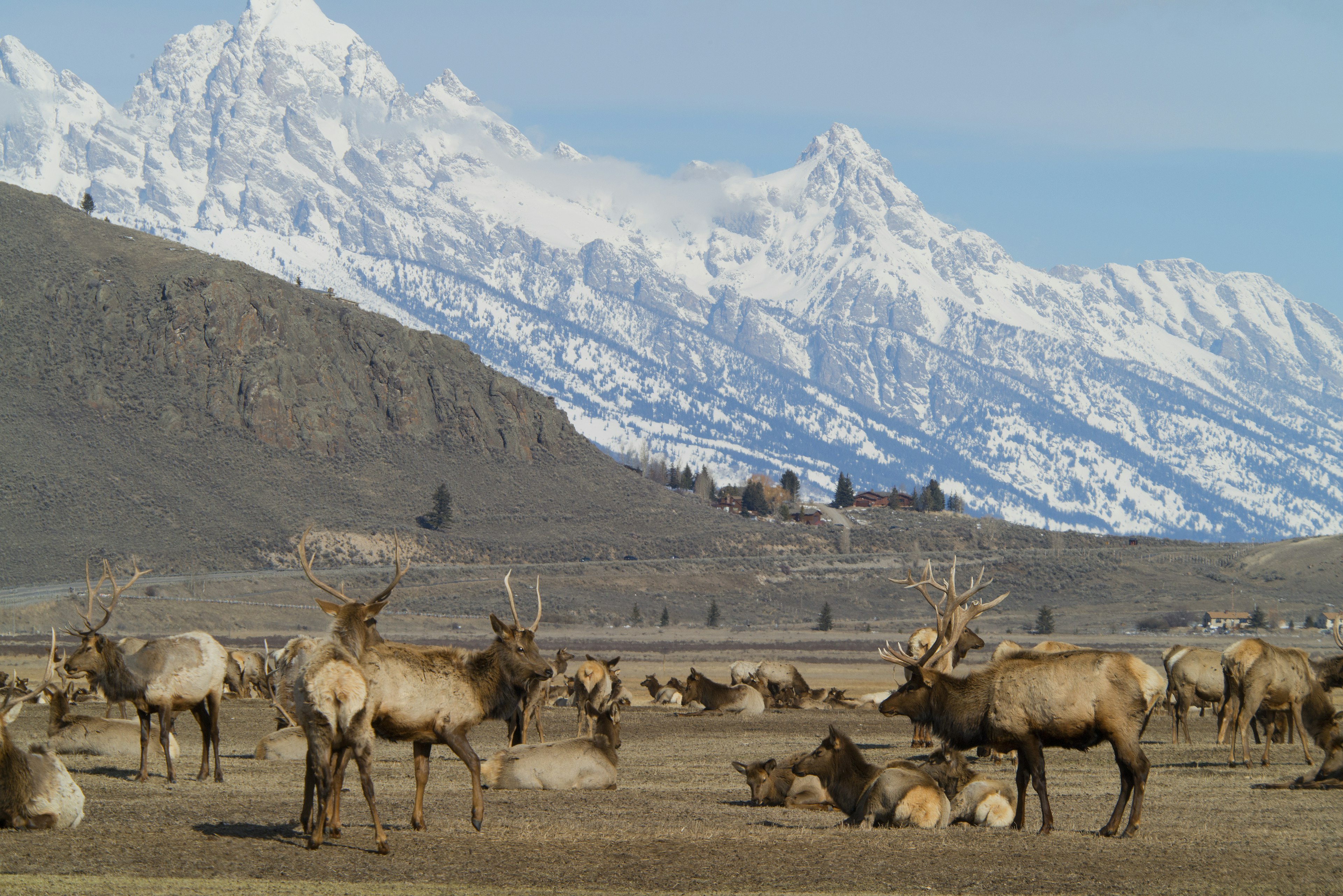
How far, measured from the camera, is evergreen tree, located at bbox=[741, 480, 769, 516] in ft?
563

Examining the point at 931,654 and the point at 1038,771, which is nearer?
the point at 1038,771

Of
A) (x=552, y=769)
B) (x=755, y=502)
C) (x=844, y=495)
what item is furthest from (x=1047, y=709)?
(x=844, y=495)

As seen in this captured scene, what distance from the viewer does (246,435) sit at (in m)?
128

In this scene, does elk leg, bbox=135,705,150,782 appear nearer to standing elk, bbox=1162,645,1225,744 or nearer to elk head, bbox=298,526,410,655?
elk head, bbox=298,526,410,655

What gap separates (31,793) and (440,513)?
11037 centimetres

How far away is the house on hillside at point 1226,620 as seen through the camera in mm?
97688

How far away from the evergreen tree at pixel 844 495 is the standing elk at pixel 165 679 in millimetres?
174123

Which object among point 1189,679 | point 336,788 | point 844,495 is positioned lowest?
point 336,788

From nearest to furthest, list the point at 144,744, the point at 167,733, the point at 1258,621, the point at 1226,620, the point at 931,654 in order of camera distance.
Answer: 1. the point at 931,654
2. the point at 144,744
3. the point at 167,733
4. the point at 1258,621
5. the point at 1226,620

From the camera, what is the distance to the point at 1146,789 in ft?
63.1

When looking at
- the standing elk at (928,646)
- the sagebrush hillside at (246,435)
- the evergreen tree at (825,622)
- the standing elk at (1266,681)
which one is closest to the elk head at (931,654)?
the standing elk at (928,646)

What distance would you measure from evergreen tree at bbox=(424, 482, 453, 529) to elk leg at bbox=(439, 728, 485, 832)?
360ft

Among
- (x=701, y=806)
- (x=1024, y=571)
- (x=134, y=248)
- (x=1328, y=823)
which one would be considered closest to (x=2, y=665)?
(x=701, y=806)

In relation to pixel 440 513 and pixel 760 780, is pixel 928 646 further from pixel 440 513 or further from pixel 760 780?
pixel 440 513
